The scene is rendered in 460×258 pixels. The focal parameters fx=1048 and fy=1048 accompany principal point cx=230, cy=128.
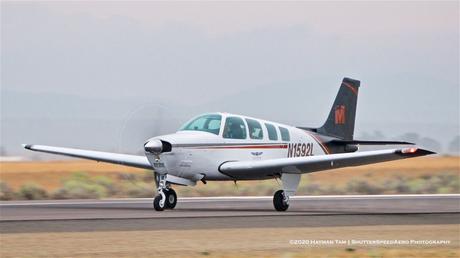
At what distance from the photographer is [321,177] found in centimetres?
5462

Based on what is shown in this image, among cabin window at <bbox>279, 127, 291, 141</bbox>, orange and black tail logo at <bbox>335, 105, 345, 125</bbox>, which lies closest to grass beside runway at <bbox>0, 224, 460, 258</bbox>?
cabin window at <bbox>279, 127, 291, 141</bbox>

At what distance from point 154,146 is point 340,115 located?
30.7 feet

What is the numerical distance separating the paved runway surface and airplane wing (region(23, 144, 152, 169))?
122 centimetres

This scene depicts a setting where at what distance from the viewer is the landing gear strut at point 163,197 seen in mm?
26797

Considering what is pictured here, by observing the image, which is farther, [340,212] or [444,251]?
[340,212]

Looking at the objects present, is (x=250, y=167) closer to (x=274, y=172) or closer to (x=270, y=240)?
(x=274, y=172)

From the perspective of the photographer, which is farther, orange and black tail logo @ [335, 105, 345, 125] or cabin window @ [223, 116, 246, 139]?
orange and black tail logo @ [335, 105, 345, 125]

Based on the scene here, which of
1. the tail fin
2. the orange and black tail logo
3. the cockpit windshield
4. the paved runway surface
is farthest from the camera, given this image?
the orange and black tail logo

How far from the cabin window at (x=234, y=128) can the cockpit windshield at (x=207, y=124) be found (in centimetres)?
26

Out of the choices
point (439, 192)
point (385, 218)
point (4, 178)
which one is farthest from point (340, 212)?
point (4, 178)

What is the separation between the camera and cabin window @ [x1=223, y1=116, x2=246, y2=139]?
28.2 metres

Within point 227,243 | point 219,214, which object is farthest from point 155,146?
point 227,243

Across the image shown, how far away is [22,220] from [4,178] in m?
34.2

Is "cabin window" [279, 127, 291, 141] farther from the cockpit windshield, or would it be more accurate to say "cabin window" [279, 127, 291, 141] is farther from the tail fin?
the tail fin
